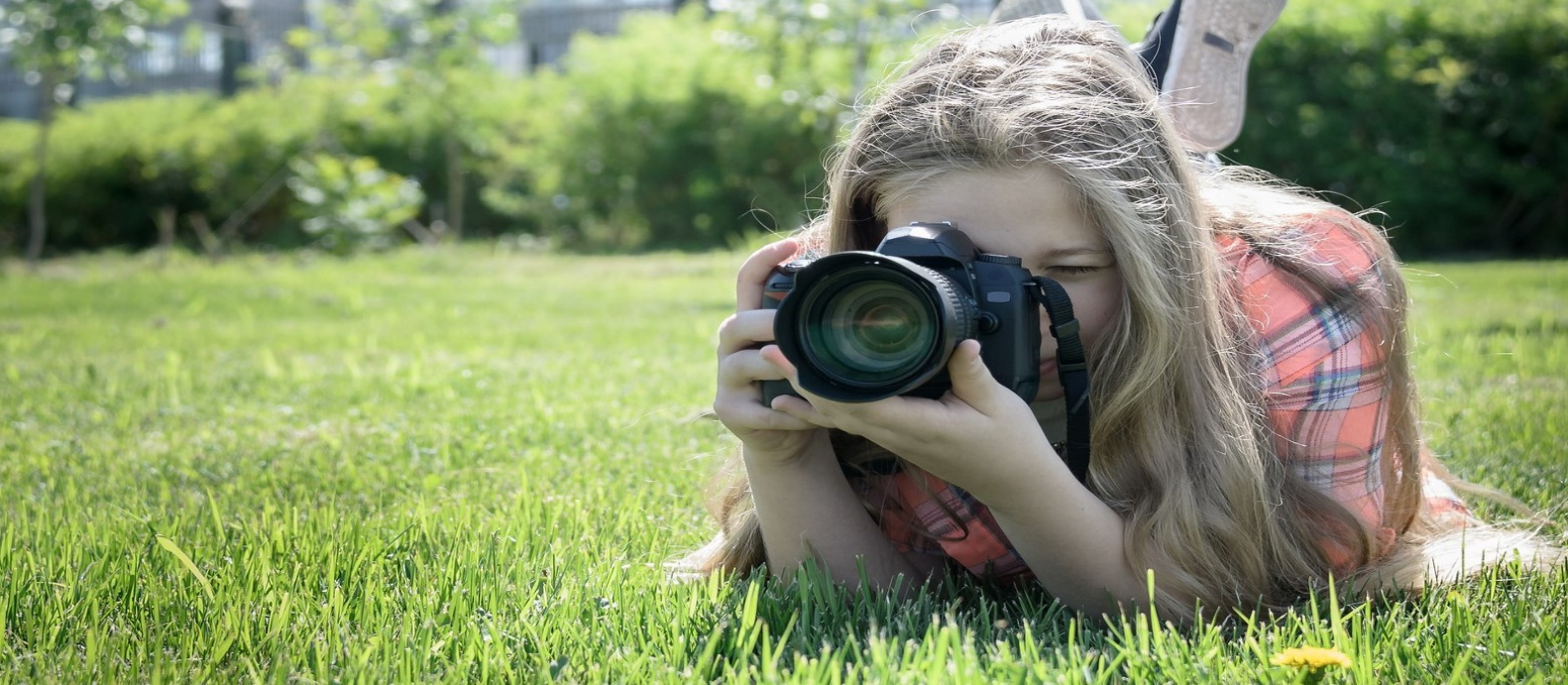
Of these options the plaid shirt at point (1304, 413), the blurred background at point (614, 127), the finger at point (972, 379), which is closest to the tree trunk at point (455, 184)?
the blurred background at point (614, 127)

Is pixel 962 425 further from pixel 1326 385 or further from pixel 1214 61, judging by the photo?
pixel 1214 61

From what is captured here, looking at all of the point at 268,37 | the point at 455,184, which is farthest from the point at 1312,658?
the point at 268,37

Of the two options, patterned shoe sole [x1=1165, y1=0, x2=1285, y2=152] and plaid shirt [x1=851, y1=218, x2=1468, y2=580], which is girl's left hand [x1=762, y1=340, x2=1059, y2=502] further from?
patterned shoe sole [x1=1165, y1=0, x2=1285, y2=152]

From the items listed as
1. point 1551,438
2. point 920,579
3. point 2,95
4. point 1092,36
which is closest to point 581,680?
point 920,579

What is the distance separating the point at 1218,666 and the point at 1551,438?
1.74 metres

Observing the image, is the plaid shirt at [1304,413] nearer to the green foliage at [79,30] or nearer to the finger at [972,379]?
the finger at [972,379]

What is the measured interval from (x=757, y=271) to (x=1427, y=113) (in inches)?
375

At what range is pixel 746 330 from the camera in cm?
154

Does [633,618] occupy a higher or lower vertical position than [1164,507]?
lower

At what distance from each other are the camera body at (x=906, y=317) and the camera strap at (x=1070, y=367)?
0.03m

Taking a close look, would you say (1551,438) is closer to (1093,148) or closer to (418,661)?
(1093,148)

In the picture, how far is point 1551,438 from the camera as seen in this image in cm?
268

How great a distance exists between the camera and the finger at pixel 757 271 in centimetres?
162

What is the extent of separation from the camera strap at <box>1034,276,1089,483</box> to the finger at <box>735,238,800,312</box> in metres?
0.33
